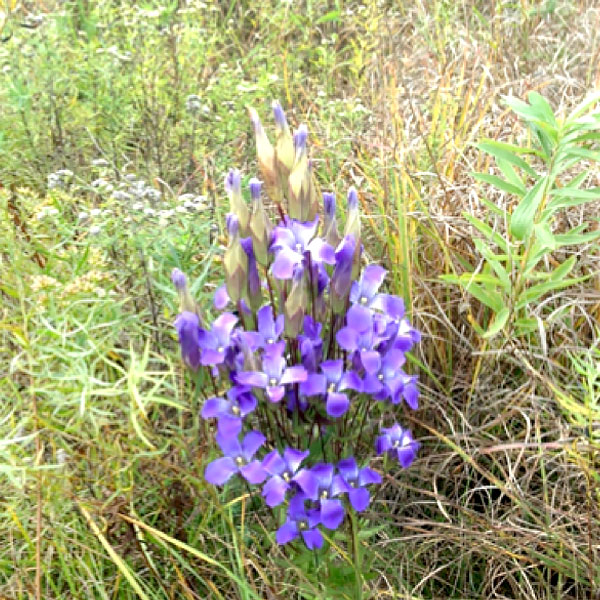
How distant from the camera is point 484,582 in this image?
62.7 inches

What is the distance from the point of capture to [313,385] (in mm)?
1296

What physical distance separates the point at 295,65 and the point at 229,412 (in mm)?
2083

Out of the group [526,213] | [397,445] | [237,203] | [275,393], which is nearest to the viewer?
[275,393]

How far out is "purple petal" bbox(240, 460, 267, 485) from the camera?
129cm

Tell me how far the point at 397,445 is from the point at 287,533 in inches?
10.5

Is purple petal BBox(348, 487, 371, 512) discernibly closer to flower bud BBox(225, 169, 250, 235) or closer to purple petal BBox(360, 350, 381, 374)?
purple petal BBox(360, 350, 381, 374)

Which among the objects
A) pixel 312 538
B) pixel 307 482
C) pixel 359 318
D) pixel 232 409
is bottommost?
pixel 312 538

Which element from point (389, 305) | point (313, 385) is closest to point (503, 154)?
point (389, 305)

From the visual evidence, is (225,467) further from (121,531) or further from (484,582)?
(484,582)

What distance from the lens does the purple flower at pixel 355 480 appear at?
1.36 m

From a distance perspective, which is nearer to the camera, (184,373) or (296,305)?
(296,305)

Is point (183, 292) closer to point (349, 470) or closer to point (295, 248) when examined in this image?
point (295, 248)

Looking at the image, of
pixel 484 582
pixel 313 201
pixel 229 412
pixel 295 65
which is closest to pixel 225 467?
pixel 229 412

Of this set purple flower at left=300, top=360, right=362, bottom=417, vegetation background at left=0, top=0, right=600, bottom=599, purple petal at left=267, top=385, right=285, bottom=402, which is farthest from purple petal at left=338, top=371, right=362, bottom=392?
vegetation background at left=0, top=0, right=600, bottom=599
